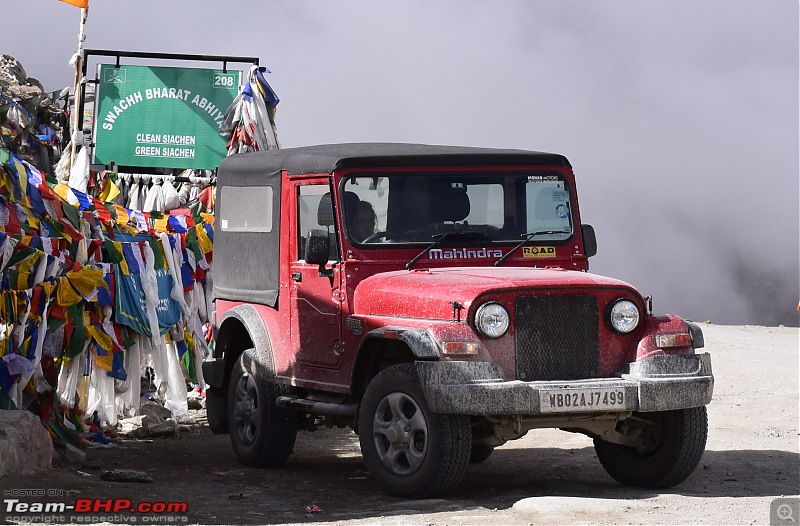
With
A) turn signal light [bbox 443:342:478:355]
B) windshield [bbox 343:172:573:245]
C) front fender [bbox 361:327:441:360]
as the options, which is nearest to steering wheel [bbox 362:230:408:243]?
windshield [bbox 343:172:573:245]

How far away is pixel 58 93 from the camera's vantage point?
1686 cm

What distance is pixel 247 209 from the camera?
991 centimetres

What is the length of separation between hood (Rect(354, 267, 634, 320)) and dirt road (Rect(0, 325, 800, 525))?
3.86 ft

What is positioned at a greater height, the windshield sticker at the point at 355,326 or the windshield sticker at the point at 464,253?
the windshield sticker at the point at 464,253

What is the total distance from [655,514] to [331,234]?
2871mm

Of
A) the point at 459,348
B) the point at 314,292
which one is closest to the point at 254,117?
the point at 314,292

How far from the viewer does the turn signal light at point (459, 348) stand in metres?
7.46

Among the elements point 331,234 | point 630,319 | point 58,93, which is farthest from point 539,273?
point 58,93

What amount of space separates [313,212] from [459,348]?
2.02 meters

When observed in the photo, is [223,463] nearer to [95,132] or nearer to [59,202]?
[59,202]

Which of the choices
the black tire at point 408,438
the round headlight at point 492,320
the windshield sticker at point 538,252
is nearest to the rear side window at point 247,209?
the windshield sticker at point 538,252

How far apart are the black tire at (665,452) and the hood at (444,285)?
93 cm

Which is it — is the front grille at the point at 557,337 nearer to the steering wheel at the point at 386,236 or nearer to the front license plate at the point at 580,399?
the front license plate at the point at 580,399

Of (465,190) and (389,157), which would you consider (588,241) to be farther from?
(389,157)
